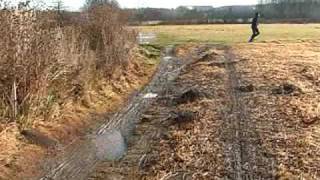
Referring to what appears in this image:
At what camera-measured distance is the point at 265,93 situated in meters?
16.5

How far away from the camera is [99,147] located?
1178cm

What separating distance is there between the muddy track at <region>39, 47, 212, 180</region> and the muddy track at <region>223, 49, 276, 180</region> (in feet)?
7.18

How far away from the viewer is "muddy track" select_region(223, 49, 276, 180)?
30.1 ft

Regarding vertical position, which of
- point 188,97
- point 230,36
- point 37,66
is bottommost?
point 230,36

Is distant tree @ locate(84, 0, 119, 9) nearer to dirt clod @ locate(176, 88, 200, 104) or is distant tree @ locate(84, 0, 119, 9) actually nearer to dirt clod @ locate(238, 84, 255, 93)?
dirt clod @ locate(176, 88, 200, 104)

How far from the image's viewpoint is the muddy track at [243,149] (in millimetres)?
9188

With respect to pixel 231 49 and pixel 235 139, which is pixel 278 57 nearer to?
pixel 231 49

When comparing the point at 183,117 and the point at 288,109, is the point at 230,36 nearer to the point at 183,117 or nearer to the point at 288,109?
the point at 288,109

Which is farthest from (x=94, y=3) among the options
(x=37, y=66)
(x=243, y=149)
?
(x=243, y=149)

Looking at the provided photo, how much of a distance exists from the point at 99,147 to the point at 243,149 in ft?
9.98

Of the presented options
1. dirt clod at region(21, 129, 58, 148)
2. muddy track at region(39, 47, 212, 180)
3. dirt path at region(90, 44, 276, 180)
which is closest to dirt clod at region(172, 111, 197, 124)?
dirt path at region(90, 44, 276, 180)

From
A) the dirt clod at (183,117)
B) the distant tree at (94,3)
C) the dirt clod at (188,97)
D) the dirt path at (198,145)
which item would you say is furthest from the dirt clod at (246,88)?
the distant tree at (94,3)

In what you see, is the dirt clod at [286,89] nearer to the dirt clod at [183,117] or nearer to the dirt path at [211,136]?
the dirt path at [211,136]

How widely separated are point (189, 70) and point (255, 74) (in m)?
4.29
